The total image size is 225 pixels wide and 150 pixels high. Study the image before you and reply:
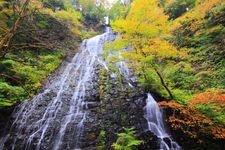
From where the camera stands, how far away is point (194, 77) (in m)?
16.5

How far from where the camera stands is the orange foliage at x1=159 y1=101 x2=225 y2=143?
1198cm

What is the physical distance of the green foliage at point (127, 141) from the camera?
37.3 ft

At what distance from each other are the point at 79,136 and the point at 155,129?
3.56 meters

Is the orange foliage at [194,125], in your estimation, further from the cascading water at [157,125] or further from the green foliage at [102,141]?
the green foliage at [102,141]

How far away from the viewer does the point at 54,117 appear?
47.3ft

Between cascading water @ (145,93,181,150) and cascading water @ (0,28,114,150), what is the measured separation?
322 centimetres

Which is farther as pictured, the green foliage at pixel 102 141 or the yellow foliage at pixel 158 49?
the yellow foliage at pixel 158 49

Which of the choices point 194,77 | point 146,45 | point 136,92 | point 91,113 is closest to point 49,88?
point 91,113

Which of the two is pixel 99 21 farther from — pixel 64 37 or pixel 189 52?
pixel 189 52

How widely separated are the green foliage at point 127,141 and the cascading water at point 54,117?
6.23 ft

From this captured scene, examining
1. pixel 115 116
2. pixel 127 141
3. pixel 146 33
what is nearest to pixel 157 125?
pixel 115 116

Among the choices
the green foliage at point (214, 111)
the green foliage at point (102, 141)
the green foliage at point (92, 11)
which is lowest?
the green foliage at point (102, 141)

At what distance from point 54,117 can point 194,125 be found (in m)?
6.83

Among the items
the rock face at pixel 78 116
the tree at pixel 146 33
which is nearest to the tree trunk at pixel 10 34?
the rock face at pixel 78 116
